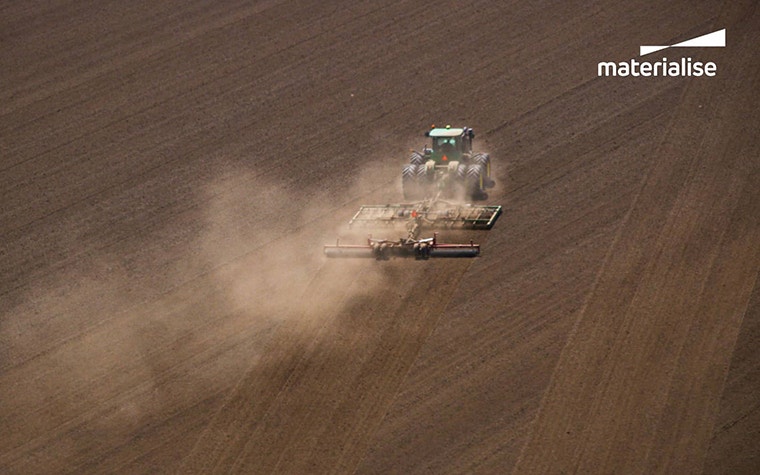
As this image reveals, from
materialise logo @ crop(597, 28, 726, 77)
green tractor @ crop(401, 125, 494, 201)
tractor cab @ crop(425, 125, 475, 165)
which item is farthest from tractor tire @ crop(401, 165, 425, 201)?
materialise logo @ crop(597, 28, 726, 77)

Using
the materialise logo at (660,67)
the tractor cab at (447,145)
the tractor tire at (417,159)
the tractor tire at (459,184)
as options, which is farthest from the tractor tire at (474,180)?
the materialise logo at (660,67)

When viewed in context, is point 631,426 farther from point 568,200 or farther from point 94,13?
point 94,13

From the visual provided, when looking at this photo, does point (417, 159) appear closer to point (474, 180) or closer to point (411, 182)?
point (411, 182)

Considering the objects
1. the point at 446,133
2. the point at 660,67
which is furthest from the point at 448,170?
the point at 660,67

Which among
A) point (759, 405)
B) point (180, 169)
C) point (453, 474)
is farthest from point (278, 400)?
point (180, 169)

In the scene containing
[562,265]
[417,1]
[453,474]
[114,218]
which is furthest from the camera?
[417,1]

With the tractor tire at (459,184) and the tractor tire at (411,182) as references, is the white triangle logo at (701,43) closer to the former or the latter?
the tractor tire at (459,184)
